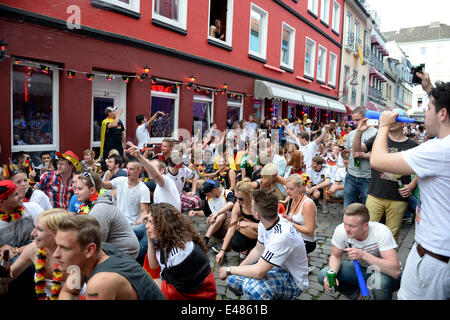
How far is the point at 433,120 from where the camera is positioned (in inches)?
77.1

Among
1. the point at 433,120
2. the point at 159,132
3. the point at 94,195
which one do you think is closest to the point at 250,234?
the point at 94,195

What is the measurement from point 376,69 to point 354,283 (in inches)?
1230

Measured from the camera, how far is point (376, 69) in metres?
30.3

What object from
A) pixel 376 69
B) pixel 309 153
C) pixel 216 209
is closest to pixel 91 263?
pixel 216 209

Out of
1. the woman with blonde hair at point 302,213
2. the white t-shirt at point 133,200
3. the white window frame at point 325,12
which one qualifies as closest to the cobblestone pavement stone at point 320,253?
the woman with blonde hair at point 302,213

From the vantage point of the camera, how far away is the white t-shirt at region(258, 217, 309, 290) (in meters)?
2.96

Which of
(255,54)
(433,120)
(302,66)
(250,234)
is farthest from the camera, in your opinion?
(302,66)

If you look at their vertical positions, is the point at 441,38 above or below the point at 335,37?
below

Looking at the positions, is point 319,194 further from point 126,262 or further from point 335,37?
point 335,37

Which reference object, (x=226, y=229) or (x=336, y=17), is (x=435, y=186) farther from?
(x=336, y=17)

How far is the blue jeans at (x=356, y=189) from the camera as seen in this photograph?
4.75 m

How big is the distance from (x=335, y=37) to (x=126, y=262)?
2203 centimetres

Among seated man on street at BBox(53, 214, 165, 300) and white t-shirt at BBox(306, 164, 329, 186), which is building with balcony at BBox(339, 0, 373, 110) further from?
seated man on street at BBox(53, 214, 165, 300)

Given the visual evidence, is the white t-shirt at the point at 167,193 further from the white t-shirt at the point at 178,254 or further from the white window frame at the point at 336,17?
the white window frame at the point at 336,17
